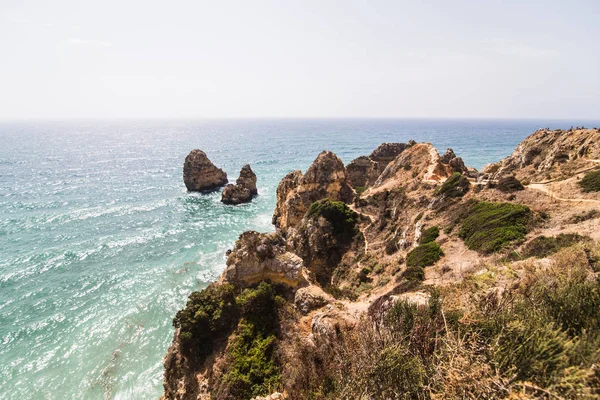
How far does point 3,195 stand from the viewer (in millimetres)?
74250

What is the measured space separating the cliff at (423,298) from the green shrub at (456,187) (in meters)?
0.16

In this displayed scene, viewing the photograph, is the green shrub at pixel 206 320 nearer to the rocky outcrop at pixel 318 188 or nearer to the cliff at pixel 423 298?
the cliff at pixel 423 298

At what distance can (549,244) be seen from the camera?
1900cm

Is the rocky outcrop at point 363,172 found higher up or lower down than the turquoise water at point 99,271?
higher up

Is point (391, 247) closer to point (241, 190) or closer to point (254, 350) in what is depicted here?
point (254, 350)

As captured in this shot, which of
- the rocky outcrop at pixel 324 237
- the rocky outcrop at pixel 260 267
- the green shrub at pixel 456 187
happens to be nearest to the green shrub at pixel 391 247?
the rocky outcrop at pixel 324 237

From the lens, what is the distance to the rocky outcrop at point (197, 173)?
8317cm

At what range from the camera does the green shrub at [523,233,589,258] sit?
1806cm

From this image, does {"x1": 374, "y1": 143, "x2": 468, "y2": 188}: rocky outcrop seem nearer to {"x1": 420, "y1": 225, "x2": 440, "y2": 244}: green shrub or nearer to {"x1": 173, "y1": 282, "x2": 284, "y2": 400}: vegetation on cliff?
{"x1": 420, "y1": 225, "x2": 440, "y2": 244}: green shrub

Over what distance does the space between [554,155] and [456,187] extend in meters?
14.5

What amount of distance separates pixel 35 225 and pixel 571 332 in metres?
75.8

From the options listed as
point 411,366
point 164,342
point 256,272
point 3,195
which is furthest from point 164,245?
point 3,195

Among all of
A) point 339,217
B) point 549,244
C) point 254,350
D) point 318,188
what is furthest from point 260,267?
point 318,188

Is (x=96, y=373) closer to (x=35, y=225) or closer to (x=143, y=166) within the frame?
(x=35, y=225)
